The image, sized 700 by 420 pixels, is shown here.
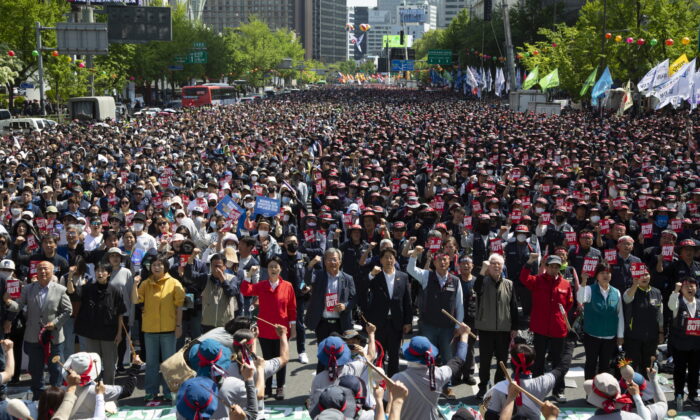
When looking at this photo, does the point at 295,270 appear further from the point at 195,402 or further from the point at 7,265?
the point at 195,402

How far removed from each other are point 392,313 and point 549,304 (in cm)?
158

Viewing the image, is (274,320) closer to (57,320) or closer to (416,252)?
(416,252)

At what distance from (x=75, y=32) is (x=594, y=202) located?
101ft

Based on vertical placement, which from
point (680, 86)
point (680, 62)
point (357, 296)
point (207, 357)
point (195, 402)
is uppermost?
point (680, 62)

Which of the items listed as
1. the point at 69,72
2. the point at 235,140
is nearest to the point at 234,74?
the point at 69,72

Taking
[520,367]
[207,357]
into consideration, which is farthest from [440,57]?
[207,357]

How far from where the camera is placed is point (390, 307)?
8.48m

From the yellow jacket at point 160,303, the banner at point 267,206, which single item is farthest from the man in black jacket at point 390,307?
the banner at point 267,206

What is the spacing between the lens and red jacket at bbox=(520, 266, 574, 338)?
8.33 m

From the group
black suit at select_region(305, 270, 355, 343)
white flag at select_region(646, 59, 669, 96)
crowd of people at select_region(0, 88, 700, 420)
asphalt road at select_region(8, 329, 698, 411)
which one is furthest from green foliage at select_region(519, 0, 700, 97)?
black suit at select_region(305, 270, 355, 343)

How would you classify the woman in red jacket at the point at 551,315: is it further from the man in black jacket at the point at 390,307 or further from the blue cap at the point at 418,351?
the blue cap at the point at 418,351

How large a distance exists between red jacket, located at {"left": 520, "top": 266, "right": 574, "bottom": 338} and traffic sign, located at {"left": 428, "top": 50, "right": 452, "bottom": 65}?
90.4 meters

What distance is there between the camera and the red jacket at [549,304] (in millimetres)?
8328

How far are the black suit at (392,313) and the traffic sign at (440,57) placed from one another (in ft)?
297
